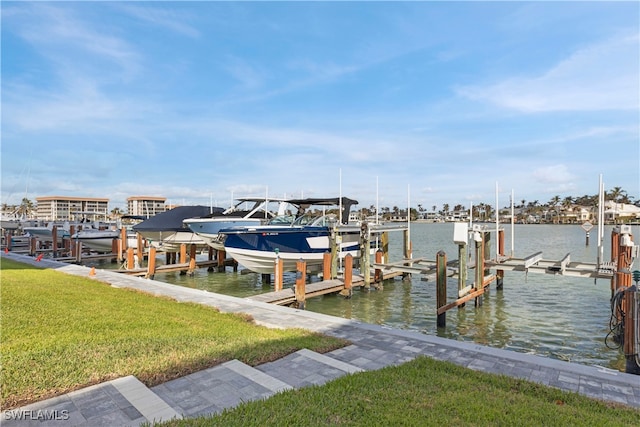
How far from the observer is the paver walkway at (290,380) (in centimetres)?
348

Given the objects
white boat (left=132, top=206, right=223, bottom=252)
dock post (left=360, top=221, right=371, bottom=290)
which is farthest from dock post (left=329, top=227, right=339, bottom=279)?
white boat (left=132, top=206, right=223, bottom=252)

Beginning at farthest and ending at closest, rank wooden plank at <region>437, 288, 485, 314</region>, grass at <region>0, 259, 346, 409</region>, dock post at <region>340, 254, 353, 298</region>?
dock post at <region>340, 254, 353, 298</region>, wooden plank at <region>437, 288, 485, 314</region>, grass at <region>0, 259, 346, 409</region>

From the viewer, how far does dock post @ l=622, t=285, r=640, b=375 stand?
17.6ft

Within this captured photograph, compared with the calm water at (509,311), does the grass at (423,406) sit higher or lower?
higher

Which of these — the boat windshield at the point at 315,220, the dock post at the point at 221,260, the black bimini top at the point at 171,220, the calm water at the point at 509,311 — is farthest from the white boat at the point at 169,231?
the boat windshield at the point at 315,220

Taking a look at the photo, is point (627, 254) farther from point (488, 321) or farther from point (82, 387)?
point (82, 387)

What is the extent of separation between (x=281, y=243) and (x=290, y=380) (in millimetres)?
10823

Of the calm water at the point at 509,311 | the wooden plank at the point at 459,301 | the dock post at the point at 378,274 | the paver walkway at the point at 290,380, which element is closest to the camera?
the paver walkway at the point at 290,380

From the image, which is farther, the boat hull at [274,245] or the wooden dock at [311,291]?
the boat hull at [274,245]

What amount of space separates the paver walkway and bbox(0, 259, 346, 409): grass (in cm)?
22

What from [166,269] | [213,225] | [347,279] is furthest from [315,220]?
[166,269]

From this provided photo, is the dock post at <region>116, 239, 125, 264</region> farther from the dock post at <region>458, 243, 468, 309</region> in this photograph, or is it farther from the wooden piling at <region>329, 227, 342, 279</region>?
the dock post at <region>458, 243, 468, 309</region>

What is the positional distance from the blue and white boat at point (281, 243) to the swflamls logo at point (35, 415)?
1049 cm

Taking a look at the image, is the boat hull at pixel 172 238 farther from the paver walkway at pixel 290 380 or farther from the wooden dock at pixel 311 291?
the paver walkway at pixel 290 380
